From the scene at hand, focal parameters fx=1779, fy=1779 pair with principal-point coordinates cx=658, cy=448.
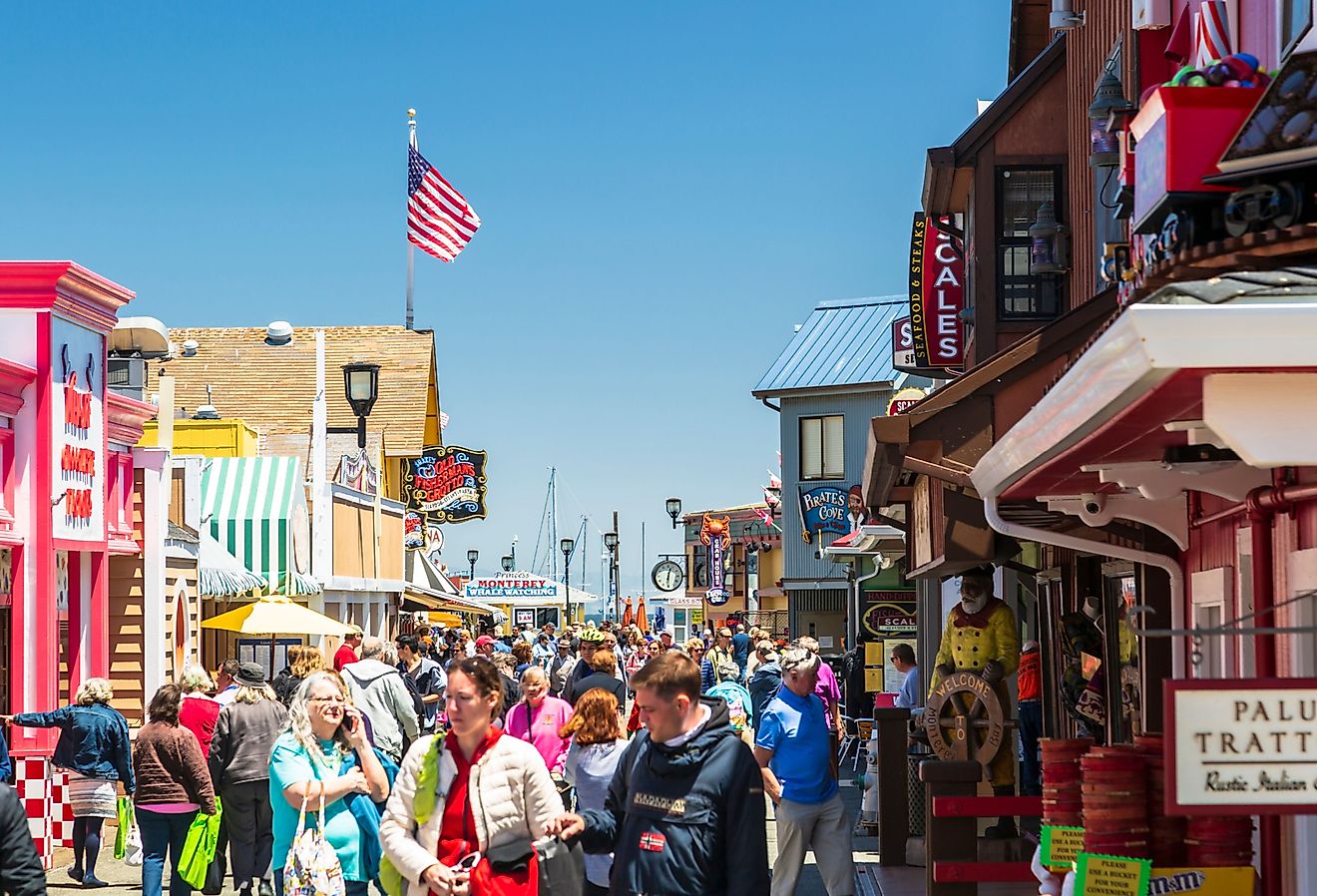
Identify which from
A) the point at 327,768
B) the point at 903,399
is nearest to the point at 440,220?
the point at 903,399

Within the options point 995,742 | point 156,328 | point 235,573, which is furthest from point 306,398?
point 995,742

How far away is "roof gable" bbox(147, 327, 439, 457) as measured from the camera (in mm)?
44531

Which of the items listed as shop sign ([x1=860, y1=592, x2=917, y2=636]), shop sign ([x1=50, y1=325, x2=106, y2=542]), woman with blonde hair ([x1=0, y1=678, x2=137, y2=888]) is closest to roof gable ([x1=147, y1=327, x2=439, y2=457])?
shop sign ([x1=860, y1=592, x2=917, y2=636])

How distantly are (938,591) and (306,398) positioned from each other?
26.8 metres

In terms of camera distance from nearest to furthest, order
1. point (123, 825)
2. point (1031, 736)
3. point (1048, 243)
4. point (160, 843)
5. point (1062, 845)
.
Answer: point (1062, 845), point (160, 843), point (1048, 243), point (123, 825), point (1031, 736)

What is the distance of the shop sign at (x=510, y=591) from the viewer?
71000 mm

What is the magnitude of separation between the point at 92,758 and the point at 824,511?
2954cm

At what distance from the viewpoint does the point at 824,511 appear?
4159 cm

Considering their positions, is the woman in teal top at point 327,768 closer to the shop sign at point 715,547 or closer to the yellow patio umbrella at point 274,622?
the yellow patio umbrella at point 274,622

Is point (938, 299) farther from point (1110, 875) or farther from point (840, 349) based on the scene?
point (840, 349)

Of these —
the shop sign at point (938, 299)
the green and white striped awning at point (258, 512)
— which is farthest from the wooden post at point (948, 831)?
the green and white striped awning at point (258, 512)

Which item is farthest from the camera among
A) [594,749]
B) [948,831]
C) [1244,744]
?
[948,831]

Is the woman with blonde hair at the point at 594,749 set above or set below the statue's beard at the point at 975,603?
below

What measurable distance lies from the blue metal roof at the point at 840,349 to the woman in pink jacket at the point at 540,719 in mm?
30336
